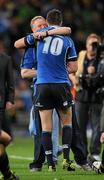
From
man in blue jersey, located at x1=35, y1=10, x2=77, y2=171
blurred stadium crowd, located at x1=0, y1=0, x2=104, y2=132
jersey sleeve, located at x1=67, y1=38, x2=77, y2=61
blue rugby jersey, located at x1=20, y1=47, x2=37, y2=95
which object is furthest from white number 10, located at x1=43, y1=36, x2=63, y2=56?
blurred stadium crowd, located at x1=0, y1=0, x2=104, y2=132

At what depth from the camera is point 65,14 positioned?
26219 mm

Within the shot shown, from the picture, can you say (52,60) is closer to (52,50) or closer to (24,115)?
(52,50)

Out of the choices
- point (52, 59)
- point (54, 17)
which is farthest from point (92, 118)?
point (54, 17)

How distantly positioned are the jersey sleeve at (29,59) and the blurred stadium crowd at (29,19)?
12.5 metres

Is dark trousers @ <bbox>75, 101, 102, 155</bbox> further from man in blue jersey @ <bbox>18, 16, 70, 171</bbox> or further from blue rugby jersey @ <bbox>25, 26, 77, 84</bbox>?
blue rugby jersey @ <bbox>25, 26, 77, 84</bbox>

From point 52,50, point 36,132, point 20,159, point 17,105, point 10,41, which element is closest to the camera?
point 52,50

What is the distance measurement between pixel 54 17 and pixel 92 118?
3798 millimetres

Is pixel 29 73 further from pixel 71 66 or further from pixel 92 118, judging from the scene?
pixel 92 118

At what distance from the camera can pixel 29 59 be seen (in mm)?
11445

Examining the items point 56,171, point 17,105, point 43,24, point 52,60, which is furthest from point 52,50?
point 17,105

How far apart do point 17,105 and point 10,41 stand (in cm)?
261

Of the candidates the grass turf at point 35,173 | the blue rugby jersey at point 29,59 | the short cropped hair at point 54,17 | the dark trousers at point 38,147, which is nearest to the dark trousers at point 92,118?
the grass turf at point 35,173

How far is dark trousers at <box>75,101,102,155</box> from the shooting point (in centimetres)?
1416

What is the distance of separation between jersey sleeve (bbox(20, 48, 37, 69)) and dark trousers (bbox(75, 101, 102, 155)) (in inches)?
113
